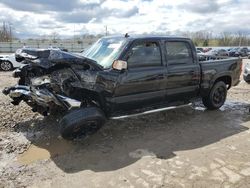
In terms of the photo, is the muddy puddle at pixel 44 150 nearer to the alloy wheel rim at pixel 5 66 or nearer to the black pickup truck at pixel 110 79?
the black pickup truck at pixel 110 79

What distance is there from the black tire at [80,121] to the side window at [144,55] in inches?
48.2

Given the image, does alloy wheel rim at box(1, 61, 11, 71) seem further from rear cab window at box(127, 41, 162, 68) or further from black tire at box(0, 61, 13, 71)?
rear cab window at box(127, 41, 162, 68)

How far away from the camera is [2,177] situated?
4477mm

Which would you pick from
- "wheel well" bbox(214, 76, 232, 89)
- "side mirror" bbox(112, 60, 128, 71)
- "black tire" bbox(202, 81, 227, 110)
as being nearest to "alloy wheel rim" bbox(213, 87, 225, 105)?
"black tire" bbox(202, 81, 227, 110)

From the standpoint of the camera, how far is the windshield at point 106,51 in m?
6.07

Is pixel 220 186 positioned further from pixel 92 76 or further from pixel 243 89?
pixel 243 89

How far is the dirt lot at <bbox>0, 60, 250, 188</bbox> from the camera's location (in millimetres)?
4430

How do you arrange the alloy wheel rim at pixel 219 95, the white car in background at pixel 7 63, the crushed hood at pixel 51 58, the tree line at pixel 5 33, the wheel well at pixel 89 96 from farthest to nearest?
the tree line at pixel 5 33
the white car in background at pixel 7 63
the alloy wheel rim at pixel 219 95
the wheel well at pixel 89 96
the crushed hood at pixel 51 58

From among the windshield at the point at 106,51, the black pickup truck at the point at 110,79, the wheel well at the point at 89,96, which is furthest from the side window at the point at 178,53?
the wheel well at the point at 89,96

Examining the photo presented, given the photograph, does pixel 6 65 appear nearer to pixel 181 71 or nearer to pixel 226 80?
pixel 226 80

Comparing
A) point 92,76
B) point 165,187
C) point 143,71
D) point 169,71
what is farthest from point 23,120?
point 165,187

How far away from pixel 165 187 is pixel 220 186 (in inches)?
28.0

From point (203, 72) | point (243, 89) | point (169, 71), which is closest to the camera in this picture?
point (169, 71)

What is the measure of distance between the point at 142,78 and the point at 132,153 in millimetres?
1552
